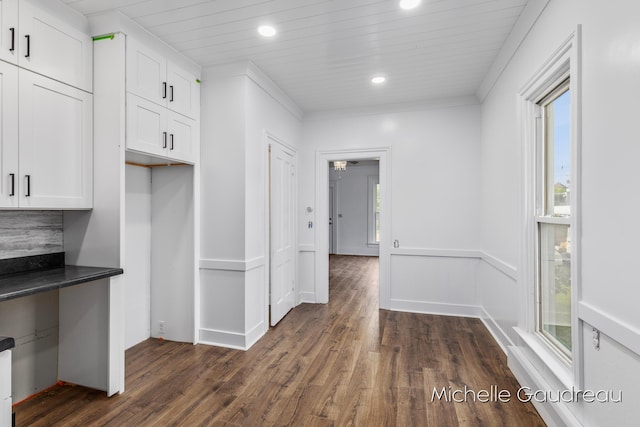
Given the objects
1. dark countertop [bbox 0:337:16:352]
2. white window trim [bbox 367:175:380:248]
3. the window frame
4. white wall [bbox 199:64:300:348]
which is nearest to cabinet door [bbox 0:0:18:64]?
white wall [bbox 199:64:300:348]

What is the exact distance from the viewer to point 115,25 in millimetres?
2162

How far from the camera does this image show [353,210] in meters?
9.09

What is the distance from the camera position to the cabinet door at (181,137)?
104 inches

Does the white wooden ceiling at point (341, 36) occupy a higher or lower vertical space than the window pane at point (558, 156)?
higher

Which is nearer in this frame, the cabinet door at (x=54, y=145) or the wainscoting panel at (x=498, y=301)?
the cabinet door at (x=54, y=145)

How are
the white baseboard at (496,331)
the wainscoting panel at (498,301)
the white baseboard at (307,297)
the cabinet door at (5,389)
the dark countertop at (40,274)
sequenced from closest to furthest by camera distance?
the cabinet door at (5,389) → the dark countertop at (40,274) → the wainscoting panel at (498,301) → the white baseboard at (496,331) → the white baseboard at (307,297)

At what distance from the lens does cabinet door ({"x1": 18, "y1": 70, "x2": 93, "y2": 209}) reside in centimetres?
185

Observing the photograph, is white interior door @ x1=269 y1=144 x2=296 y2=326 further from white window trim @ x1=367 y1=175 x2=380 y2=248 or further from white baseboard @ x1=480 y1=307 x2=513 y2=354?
white window trim @ x1=367 y1=175 x2=380 y2=248

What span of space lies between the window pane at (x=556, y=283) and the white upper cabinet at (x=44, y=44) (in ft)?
10.9

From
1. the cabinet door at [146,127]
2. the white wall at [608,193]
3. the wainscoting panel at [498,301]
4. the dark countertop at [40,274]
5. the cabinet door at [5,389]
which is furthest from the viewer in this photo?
the wainscoting panel at [498,301]

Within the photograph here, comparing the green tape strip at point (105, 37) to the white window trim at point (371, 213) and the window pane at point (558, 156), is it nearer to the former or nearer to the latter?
the window pane at point (558, 156)

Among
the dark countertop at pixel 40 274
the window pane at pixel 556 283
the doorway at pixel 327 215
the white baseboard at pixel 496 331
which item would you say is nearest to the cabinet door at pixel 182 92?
the dark countertop at pixel 40 274

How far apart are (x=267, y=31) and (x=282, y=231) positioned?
2.11m

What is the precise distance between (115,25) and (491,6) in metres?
2.57
